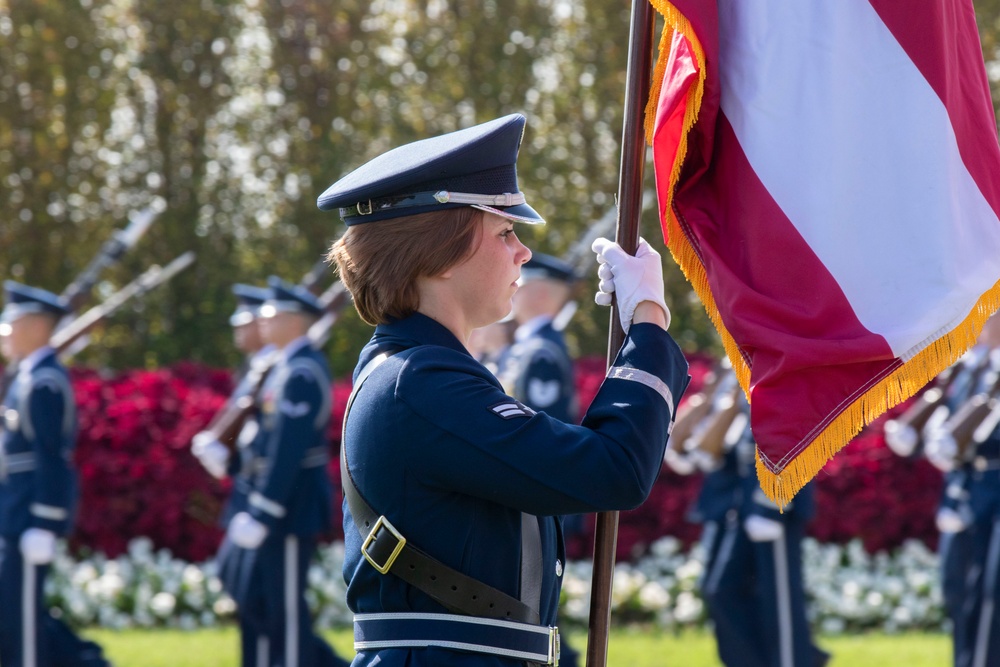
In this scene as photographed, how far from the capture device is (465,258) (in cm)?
243

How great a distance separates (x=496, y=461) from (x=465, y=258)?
40 cm

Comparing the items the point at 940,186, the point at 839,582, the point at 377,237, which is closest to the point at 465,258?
the point at 377,237

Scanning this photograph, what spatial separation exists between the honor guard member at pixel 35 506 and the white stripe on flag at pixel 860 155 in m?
4.96

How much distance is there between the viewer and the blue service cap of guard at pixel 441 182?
7.88ft

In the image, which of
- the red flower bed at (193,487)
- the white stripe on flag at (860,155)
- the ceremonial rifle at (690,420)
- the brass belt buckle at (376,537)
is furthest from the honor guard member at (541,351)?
the brass belt buckle at (376,537)

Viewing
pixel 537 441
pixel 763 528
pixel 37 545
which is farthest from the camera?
pixel 37 545

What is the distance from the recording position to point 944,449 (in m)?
6.95

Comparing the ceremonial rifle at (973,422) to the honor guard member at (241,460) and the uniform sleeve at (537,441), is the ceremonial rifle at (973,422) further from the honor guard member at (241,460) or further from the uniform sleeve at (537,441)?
the uniform sleeve at (537,441)

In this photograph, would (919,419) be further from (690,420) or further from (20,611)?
(20,611)

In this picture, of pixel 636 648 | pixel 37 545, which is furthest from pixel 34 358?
pixel 636 648

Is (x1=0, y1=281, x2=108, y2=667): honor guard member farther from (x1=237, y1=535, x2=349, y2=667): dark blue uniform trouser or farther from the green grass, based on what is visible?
the green grass

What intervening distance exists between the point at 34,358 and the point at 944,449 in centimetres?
459

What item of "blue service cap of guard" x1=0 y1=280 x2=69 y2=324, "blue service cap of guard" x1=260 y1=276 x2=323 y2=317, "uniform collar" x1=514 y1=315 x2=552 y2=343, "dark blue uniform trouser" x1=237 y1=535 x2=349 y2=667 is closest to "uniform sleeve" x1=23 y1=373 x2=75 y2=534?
"blue service cap of guard" x1=0 y1=280 x2=69 y2=324

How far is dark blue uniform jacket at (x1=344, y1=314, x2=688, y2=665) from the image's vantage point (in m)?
2.21
